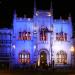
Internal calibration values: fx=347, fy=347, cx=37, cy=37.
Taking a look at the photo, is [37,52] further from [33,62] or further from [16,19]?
[16,19]

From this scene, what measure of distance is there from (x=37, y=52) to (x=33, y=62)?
2.25m

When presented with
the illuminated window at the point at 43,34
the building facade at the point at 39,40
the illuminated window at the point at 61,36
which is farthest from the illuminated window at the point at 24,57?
the illuminated window at the point at 61,36

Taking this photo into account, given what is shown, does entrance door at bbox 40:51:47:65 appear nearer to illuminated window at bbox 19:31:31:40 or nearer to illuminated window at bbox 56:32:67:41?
illuminated window at bbox 56:32:67:41

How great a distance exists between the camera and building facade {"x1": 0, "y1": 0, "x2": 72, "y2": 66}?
72062mm

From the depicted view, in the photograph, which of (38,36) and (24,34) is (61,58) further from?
(24,34)

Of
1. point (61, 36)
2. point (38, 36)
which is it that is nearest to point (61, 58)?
point (61, 36)

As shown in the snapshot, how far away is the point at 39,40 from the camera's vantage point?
7294 centimetres

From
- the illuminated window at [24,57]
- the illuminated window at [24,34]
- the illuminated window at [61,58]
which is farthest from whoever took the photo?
the illuminated window at [61,58]

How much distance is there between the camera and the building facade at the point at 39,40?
72062mm

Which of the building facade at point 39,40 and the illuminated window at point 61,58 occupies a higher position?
the building facade at point 39,40

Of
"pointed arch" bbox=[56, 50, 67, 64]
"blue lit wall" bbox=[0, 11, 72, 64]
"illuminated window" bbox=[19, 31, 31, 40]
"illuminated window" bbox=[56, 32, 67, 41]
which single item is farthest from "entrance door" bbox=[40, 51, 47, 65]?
"illuminated window" bbox=[19, 31, 31, 40]

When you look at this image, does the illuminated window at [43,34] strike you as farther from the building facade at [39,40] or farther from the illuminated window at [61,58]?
the illuminated window at [61,58]

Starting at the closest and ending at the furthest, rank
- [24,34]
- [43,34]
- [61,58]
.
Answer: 1. [24,34]
2. [61,58]
3. [43,34]

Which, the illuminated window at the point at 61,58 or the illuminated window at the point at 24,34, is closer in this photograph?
the illuminated window at the point at 24,34
